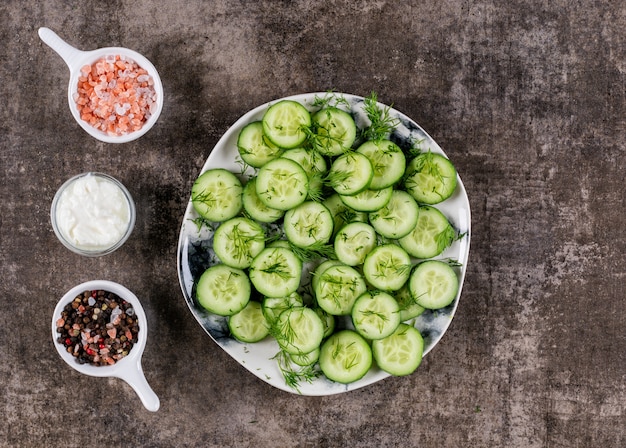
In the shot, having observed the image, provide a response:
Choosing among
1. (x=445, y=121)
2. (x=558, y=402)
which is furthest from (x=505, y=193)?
(x=558, y=402)

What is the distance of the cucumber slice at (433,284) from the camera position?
2312 millimetres

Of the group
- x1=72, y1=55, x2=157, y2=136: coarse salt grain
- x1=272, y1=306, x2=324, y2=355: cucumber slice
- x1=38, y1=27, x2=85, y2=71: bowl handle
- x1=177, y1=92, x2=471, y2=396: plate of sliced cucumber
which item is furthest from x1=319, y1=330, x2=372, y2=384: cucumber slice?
x1=38, y1=27, x2=85, y2=71: bowl handle

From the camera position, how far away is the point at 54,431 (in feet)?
8.77

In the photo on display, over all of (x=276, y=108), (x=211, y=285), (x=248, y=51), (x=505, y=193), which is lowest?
(x=211, y=285)

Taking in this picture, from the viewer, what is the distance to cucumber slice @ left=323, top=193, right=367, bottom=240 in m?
2.36

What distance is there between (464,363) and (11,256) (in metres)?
2.16

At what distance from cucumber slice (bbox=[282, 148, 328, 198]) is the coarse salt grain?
26.5 inches

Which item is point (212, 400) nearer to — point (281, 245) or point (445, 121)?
point (281, 245)

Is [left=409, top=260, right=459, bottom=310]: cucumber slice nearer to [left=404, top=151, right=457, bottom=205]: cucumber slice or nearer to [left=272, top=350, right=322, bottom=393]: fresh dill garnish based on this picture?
[left=404, top=151, right=457, bottom=205]: cucumber slice

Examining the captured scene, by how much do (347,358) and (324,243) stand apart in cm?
48

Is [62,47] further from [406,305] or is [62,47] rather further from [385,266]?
[406,305]

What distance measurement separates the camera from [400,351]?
2361 millimetres

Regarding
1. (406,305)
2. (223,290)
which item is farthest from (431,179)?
(223,290)

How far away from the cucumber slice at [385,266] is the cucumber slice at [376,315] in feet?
0.17
